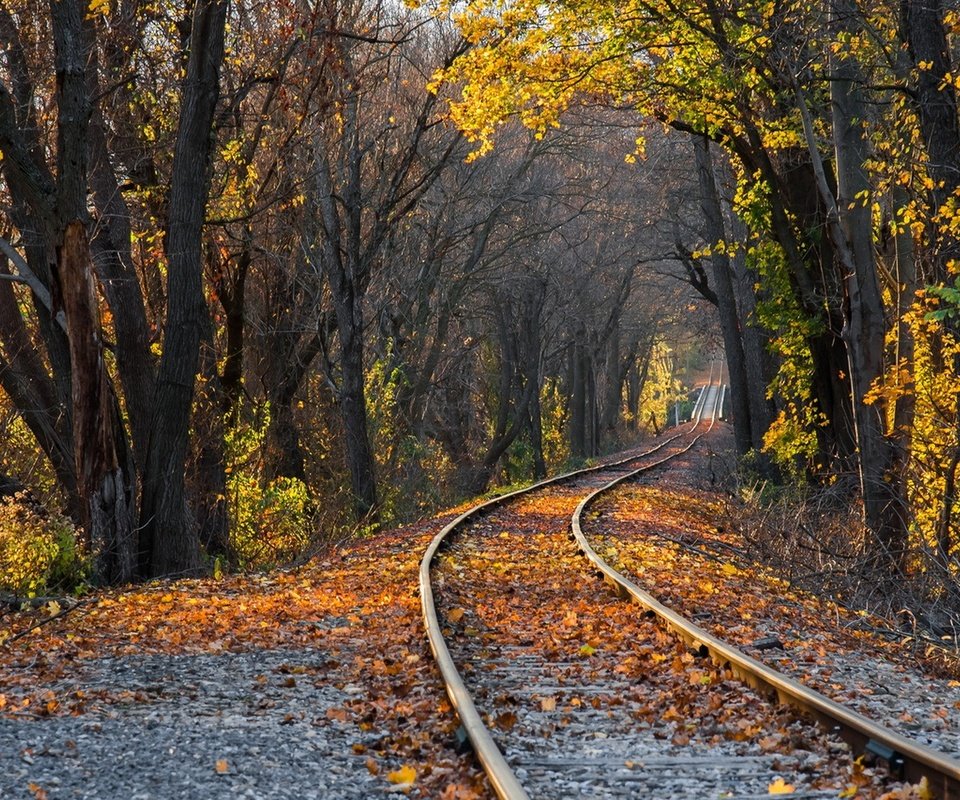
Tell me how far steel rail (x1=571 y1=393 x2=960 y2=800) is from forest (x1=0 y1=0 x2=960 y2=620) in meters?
3.82

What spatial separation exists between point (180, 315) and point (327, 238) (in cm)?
802

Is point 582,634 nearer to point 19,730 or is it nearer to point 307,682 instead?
point 307,682

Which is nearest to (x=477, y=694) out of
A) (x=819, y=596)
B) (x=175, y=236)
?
(x=819, y=596)

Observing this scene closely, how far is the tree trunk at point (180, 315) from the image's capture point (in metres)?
12.9

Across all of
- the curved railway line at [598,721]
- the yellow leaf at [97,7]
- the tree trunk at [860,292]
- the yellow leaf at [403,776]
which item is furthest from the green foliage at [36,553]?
the tree trunk at [860,292]

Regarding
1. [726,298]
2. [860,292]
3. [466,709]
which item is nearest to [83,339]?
[466,709]

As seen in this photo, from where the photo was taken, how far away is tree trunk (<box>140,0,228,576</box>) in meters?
12.9

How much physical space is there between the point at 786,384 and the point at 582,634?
491 inches

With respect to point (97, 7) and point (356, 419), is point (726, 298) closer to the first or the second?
point (356, 419)

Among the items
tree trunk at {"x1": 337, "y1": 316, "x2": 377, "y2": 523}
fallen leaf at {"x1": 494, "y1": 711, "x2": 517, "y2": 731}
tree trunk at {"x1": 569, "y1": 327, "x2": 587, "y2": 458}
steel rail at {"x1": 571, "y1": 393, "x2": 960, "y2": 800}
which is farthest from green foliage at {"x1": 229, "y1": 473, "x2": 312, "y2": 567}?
tree trunk at {"x1": 569, "y1": 327, "x2": 587, "y2": 458}

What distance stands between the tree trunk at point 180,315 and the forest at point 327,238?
0.10 feet

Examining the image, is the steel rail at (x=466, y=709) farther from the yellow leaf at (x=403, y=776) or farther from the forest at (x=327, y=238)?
the forest at (x=327, y=238)

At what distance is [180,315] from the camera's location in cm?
1308

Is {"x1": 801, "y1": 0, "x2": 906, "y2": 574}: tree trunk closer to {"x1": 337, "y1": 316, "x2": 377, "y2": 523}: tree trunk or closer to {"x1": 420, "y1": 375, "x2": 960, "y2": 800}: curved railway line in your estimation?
{"x1": 420, "y1": 375, "x2": 960, "y2": 800}: curved railway line
